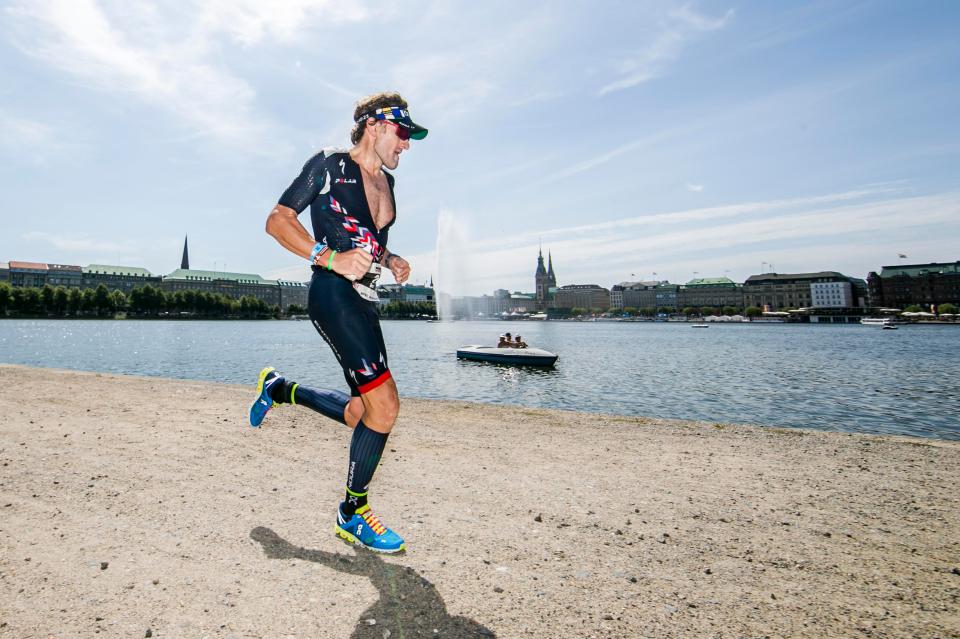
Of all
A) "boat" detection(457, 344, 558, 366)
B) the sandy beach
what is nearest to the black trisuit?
the sandy beach

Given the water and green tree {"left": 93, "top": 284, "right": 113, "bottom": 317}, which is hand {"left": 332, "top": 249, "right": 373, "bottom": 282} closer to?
the water

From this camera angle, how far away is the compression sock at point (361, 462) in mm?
3676

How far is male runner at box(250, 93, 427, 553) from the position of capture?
3555 mm

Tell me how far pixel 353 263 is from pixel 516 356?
31568 mm

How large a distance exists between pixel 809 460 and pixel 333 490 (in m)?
6.25

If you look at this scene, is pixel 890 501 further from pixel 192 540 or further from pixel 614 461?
pixel 192 540

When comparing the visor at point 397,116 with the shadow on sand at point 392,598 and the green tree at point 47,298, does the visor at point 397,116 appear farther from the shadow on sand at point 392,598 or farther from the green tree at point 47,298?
the green tree at point 47,298

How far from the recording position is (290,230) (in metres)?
3.53

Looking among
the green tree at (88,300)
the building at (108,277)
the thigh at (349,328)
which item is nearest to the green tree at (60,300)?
the green tree at (88,300)

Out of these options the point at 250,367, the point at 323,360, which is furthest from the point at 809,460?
the point at 323,360

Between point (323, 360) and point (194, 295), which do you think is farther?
point (194, 295)

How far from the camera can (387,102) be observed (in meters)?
3.87

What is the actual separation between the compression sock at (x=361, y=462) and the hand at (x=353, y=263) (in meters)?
1.15

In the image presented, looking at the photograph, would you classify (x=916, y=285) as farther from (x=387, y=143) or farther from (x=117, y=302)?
(x=117, y=302)
